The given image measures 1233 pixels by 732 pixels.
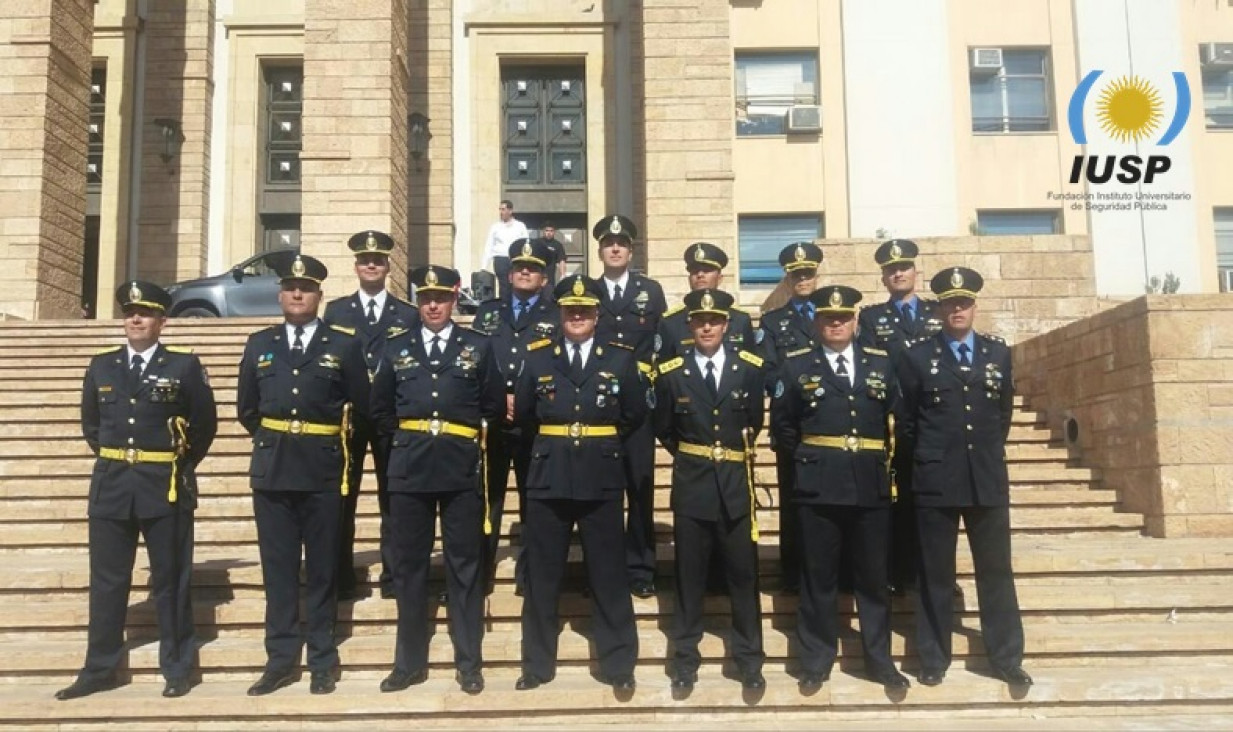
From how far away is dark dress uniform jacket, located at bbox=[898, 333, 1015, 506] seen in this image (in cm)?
516

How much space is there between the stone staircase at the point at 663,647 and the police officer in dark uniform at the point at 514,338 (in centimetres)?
41

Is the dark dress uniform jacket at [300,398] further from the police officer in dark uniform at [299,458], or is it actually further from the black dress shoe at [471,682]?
the black dress shoe at [471,682]

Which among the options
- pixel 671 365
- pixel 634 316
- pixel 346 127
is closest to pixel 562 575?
pixel 671 365

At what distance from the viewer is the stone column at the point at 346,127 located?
1340cm

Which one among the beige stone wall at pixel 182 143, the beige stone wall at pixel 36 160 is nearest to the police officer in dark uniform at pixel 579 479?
the beige stone wall at pixel 36 160

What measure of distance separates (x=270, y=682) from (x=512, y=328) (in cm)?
240

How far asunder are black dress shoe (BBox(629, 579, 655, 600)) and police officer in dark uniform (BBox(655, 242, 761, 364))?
1.26m

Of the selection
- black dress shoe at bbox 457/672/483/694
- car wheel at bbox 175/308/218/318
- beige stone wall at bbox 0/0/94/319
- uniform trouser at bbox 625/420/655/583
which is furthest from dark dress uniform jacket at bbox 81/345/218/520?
beige stone wall at bbox 0/0/94/319

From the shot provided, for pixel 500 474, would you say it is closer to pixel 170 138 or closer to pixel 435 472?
pixel 435 472

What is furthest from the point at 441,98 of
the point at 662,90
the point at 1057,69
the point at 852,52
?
the point at 1057,69

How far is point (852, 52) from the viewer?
17641 millimetres

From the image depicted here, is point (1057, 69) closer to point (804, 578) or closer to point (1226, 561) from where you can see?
point (1226, 561)

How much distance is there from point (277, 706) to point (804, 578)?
8.79 ft

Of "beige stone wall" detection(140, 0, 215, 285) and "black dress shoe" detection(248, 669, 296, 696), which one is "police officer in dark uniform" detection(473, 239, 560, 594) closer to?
"black dress shoe" detection(248, 669, 296, 696)
